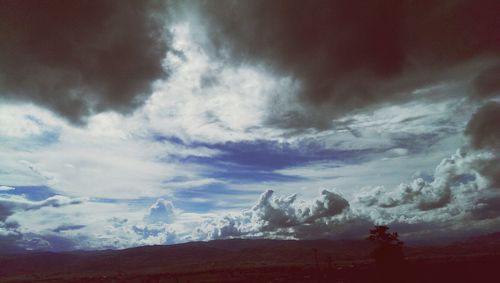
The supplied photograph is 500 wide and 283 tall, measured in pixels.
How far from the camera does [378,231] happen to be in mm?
86562

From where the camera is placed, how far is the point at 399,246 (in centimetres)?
8706

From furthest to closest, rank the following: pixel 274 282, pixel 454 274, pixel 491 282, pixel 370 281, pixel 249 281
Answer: pixel 249 281
pixel 274 282
pixel 454 274
pixel 491 282
pixel 370 281

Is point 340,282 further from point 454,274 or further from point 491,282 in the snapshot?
point 491,282

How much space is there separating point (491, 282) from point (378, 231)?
55.7m

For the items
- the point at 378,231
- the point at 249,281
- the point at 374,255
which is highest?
the point at 378,231

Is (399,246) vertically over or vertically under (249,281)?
over

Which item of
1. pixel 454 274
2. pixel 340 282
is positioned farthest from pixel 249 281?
pixel 454 274

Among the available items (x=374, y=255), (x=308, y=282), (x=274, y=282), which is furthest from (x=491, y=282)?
(x=274, y=282)

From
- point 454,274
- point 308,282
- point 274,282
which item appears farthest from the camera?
point 274,282

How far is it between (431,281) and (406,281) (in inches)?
1371

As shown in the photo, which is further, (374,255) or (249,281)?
(249,281)

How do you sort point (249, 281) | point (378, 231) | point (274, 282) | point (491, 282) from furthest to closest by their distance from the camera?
1. point (249, 281)
2. point (274, 282)
3. point (491, 282)
4. point (378, 231)

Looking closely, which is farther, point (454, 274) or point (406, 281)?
point (454, 274)

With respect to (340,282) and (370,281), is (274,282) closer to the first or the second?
(340,282)
